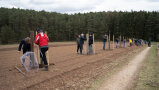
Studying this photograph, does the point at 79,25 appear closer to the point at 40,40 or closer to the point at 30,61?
the point at 40,40

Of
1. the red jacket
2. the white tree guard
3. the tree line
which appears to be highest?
the tree line

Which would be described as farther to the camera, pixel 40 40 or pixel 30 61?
pixel 40 40

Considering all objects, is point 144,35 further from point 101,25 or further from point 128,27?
point 101,25

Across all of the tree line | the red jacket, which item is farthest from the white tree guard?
the tree line

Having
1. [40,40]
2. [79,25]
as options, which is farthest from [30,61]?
[79,25]

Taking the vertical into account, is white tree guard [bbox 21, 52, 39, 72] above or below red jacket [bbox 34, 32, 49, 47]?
below

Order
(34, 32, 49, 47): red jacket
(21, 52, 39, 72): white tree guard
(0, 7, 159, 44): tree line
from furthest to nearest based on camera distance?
(0, 7, 159, 44): tree line
(34, 32, 49, 47): red jacket
(21, 52, 39, 72): white tree guard

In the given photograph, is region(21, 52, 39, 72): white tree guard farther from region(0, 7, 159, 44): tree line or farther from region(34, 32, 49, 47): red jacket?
region(0, 7, 159, 44): tree line

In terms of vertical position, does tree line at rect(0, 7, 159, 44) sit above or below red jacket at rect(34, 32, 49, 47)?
above

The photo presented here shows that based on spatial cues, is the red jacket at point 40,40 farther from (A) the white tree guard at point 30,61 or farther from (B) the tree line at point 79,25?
(B) the tree line at point 79,25

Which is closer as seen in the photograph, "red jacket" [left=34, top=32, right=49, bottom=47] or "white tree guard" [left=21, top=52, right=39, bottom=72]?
"white tree guard" [left=21, top=52, right=39, bottom=72]

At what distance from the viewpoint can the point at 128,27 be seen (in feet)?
238

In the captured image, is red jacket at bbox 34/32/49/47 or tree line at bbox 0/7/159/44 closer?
red jacket at bbox 34/32/49/47

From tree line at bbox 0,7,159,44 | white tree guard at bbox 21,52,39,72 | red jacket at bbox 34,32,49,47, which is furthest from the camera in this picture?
tree line at bbox 0,7,159,44
